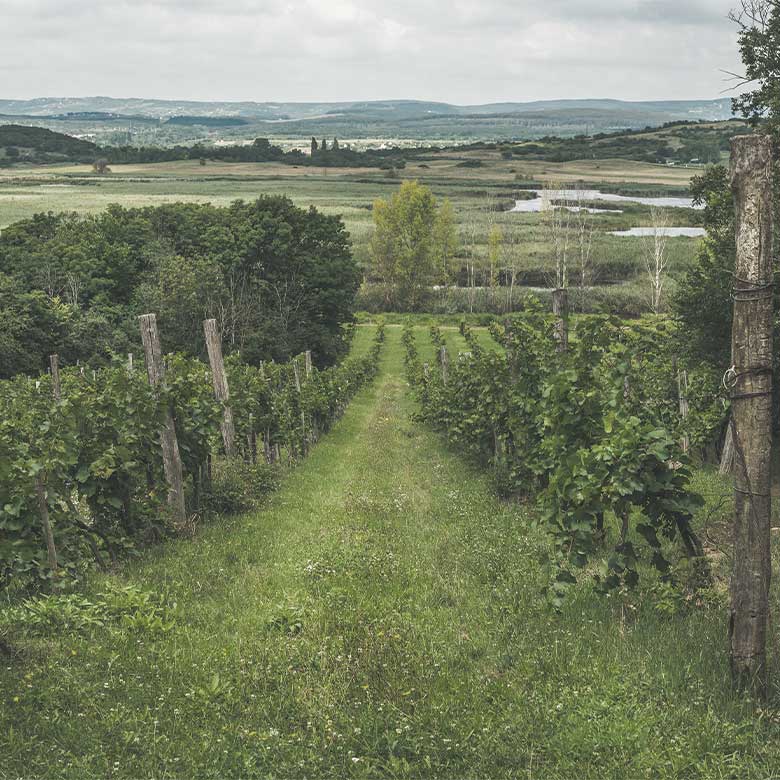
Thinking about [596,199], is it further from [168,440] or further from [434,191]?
[168,440]

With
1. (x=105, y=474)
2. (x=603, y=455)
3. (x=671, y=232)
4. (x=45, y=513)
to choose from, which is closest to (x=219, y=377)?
(x=105, y=474)

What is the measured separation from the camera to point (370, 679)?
625 cm

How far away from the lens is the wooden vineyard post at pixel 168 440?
36.5 ft

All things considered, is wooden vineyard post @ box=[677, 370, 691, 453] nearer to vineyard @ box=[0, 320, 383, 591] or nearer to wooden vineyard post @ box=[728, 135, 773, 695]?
vineyard @ box=[0, 320, 383, 591]

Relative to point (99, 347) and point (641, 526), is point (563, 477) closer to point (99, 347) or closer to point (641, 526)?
point (641, 526)

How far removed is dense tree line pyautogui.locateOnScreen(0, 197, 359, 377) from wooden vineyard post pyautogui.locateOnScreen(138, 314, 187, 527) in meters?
36.7

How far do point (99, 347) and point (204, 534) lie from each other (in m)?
44.5

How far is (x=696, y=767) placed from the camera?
5.07m

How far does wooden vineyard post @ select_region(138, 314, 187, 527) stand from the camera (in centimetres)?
1113

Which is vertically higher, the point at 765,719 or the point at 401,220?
the point at 401,220

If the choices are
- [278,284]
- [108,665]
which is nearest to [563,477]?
[108,665]

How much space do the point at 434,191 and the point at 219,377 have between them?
145462 mm

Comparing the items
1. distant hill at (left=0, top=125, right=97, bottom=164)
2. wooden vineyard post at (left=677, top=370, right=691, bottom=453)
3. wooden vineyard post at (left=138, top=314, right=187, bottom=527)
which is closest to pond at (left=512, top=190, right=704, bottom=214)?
distant hill at (left=0, top=125, right=97, bottom=164)

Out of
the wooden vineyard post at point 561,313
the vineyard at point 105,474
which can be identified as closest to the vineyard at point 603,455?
the wooden vineyard post at point 561,313
